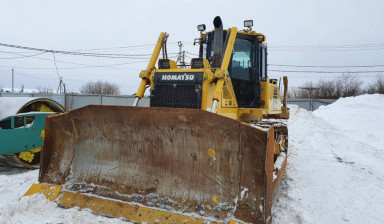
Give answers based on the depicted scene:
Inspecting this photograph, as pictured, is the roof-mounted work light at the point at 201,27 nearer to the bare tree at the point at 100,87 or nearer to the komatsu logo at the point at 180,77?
the komatsu logo at the point at 180,77

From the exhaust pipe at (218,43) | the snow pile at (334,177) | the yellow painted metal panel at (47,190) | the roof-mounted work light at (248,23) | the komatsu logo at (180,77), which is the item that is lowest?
the snow pile at (334,177)

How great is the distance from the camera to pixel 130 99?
2064cm

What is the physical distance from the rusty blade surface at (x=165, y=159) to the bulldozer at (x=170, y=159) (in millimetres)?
10

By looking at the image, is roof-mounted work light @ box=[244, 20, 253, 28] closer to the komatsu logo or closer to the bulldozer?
the bulldozer

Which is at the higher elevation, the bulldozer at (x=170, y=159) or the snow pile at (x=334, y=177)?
the bulldozer at (x=170, y=159)

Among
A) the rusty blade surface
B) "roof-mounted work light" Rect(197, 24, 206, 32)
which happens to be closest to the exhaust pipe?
"roof-mounted work light" Rect(197, 24, 206, 32)

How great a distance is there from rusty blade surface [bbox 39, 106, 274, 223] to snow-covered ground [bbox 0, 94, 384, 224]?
18.9 inches

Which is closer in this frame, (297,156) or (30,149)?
(30,149)

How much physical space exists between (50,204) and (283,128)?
4.00 metres

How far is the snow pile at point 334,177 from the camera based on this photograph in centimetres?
354

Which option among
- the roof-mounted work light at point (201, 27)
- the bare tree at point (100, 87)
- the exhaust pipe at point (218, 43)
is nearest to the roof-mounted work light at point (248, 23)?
the roof-mounted work light at point (201, 27)

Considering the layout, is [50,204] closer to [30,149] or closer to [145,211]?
[145,211]

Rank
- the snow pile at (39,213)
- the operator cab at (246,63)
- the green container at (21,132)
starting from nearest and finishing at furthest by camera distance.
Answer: the snow pile at (39,213)
the green container at (21,132)
the operator cab at (246,63)

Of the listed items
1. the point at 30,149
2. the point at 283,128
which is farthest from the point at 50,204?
the point at 283,128
